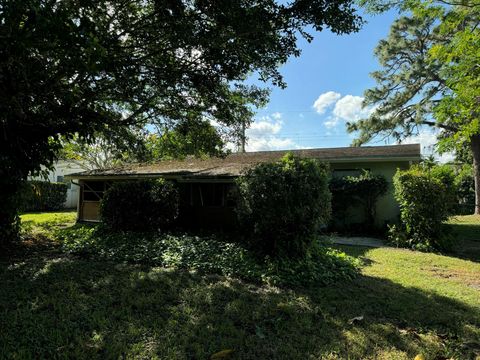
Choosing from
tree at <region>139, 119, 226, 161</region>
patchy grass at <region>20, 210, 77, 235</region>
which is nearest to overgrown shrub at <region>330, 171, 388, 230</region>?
tree at <region>139, 119, 226, 161</region>

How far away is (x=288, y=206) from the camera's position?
22.4ft

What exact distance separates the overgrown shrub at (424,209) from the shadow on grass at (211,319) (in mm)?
4491

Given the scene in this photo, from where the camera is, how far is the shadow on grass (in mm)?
3572

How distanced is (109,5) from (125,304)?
20.1 ft

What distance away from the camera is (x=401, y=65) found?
2153 cm

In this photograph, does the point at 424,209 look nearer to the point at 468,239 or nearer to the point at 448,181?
the point at 448,181

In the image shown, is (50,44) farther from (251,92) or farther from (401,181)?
(401,181)

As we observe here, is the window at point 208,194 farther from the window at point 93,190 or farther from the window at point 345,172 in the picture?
the window at point 93,190

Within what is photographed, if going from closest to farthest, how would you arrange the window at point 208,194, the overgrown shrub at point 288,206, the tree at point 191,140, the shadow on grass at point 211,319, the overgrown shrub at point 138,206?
the shadow on grass at point 211,319, the overgrown shrub at point 288,206, the overgrown shrub at point 138,206, the tree at point 191,140, the window at point 208,194

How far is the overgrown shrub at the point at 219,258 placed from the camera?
616 centimetres

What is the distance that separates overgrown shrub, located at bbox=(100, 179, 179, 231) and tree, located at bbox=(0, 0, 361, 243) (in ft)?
7.75

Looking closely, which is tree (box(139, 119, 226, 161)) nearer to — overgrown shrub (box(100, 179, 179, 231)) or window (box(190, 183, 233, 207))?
overgrown shrub (box(100, 179, 179, 231))

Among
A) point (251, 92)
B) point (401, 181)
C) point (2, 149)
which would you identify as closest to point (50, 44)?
point (2, 149)

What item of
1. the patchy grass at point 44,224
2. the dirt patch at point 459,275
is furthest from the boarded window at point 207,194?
the dirt patch at point 459,275
